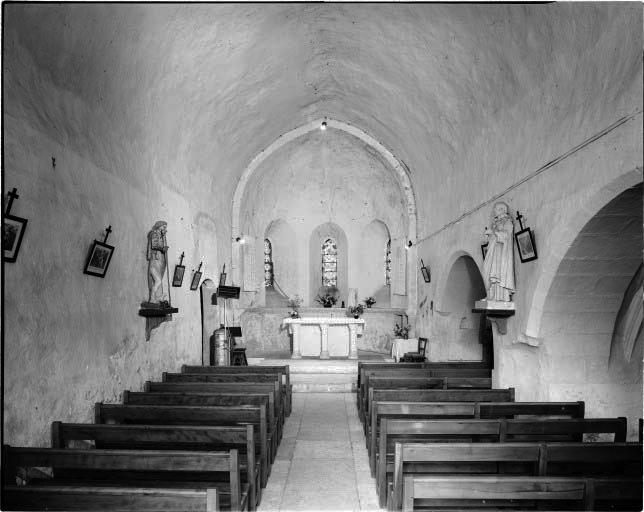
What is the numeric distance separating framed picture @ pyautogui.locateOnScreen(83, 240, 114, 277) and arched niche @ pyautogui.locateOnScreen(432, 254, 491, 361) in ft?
22.3

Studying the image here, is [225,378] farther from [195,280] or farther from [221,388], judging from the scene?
[195,280]

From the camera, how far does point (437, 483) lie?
11.0 ft

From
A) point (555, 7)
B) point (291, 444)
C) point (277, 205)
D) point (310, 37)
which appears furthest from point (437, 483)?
point (277, 205)

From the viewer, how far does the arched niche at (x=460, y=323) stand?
10656 millimetres

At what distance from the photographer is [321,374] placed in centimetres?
1172

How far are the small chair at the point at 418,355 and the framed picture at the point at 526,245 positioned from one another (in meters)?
5.35

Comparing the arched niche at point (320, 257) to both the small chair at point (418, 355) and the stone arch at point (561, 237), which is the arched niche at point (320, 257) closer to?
the small chair at point (418, 355)

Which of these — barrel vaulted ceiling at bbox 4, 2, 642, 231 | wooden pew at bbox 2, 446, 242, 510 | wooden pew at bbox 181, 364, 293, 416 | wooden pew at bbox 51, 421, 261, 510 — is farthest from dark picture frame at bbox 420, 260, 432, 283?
wooden pew at bbox 2, 446, 242, 510

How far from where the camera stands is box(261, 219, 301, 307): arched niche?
16844 mm

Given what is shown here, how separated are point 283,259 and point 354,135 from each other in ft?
17.9

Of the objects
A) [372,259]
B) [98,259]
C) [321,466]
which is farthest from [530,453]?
[372,259]

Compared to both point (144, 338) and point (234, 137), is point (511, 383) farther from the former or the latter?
point (234, 137)

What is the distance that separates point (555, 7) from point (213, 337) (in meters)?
8.90

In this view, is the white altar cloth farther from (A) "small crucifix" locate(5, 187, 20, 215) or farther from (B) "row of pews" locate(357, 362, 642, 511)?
(A) "small crucifix" locate(5, 187, 20, 215)
